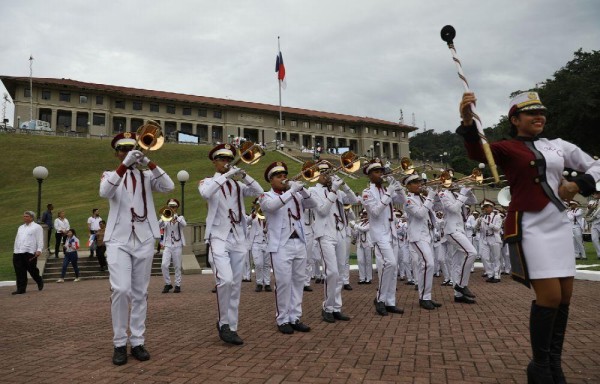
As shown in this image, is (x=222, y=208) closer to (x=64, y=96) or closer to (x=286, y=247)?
(x=286, y=247)

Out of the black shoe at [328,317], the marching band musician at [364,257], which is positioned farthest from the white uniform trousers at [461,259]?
the marching band musician at [364,257]

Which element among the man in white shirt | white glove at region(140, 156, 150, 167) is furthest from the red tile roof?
white glove at region(140, 156, 150, 167)

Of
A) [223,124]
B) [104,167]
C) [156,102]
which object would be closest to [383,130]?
[223,124]

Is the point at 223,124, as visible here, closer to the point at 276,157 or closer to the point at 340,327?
the point at 276,157

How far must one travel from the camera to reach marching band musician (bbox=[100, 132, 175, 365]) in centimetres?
536

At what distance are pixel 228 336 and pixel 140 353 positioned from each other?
1.14 m

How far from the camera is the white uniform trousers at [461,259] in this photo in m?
9.31

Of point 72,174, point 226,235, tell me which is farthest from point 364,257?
point 72,174

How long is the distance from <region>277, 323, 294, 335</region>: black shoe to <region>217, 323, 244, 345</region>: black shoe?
Result: 80cm

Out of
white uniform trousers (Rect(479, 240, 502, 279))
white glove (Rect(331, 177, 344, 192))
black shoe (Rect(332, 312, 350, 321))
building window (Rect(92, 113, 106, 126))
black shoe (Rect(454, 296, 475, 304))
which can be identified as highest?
building window (Rect(92, 113, 106, 126))

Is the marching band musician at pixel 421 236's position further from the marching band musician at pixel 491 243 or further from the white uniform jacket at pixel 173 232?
the white uniform jacket at pixel 173 232

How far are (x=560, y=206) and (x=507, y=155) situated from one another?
61cm

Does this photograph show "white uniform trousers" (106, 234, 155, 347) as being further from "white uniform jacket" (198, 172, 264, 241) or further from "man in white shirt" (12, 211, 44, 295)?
"man in white shirt" (12, 211, 44, 295)

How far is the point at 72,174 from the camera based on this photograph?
155ft
